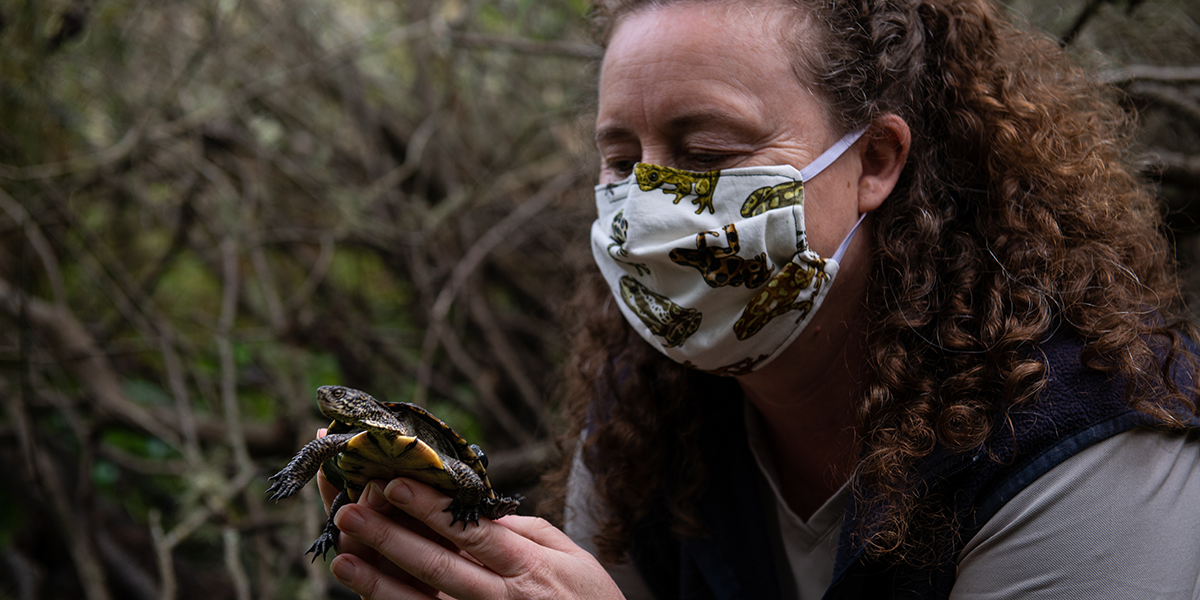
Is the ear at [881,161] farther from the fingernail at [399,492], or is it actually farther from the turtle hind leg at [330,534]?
the turtle hind leg at [330,534]

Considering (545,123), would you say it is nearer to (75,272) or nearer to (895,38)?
(75,272)

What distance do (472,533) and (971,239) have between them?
136 centimetres

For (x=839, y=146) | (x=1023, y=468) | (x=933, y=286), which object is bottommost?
(x=1023, y=468)

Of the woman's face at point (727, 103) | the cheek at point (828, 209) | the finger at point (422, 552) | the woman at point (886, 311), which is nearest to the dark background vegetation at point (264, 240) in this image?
the woman at point (886, 311)

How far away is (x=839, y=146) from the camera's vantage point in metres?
1.77

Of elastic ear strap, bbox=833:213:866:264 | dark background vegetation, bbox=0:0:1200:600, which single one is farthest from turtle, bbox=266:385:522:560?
dark background vegetation, bbox=0:0:1200:600

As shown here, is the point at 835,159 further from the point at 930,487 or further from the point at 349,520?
the point at 349,520

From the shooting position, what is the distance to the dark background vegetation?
3.16m

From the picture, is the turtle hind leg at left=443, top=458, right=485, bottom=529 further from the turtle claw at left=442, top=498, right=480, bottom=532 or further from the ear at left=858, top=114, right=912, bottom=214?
the ear at left=858, top=114, right=912, bottom=214

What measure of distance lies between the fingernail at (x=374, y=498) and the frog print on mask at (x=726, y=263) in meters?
0.85

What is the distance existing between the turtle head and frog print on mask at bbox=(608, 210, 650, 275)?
2.23 feet

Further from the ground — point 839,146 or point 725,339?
point 839,146

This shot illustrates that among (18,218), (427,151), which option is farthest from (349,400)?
(427,151)

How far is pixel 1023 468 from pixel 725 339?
68cm
